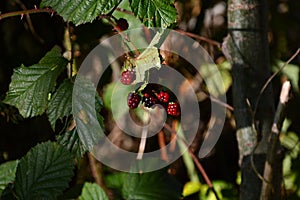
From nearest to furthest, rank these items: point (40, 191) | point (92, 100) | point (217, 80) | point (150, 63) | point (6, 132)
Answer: point (150, 63) → point (92, 100) → point (40, 191) → point (6, 132) → point (217, 80)

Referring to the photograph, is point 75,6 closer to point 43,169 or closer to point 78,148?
point 78,148

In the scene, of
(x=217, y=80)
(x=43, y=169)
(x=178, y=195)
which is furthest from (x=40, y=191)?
(x=217, y=80)

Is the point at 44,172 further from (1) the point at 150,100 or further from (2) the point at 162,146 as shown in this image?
(2) the point at 162,146

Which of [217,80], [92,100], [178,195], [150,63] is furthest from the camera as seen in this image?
[217,80]

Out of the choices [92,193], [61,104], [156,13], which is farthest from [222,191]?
[156,13]

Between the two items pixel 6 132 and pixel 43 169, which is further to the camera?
pixel 6 132

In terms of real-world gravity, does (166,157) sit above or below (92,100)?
below

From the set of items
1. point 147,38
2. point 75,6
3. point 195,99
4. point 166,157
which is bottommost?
point 166,157

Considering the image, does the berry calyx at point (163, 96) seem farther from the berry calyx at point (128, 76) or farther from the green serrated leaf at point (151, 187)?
the green serrated leaf at point (151, 187)
